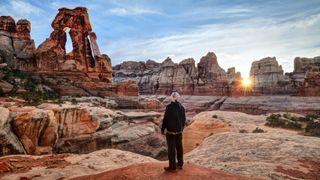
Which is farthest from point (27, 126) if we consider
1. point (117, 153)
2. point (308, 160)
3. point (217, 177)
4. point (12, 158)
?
point (308, 160)

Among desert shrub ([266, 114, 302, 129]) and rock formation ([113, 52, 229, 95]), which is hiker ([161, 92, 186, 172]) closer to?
desert shrub ([266, 114, 302, 129])

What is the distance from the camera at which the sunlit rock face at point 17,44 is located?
126 ft

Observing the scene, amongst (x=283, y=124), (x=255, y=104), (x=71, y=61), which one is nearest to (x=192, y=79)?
(x=255, y=104)

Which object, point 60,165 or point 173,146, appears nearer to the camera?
point 173,146

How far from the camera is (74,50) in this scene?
45.8 meters

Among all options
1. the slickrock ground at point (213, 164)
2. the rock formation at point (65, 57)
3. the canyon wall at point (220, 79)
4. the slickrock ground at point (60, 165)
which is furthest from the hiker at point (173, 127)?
the canyon wall at point (220, 79)

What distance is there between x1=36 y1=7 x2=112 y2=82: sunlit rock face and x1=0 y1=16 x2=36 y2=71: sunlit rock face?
5.64 ft

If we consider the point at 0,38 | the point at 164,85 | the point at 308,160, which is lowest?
the point at 308,160

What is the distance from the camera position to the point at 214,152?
12.6 m

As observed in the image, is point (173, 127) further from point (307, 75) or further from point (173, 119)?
point (307, 75)

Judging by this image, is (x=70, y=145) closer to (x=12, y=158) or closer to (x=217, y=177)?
(x=12, y=158)

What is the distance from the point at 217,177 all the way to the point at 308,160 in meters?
4.90

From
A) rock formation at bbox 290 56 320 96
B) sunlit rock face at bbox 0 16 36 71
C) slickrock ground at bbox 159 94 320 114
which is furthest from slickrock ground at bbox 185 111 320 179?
rock formation at bbox 290 56 320 96

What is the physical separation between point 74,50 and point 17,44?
9.36 meters
